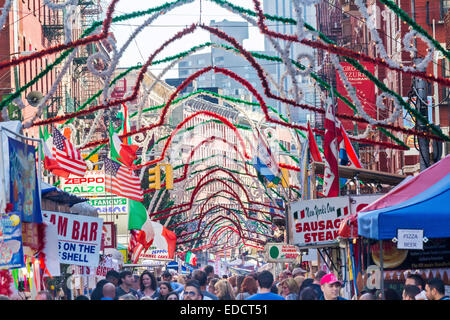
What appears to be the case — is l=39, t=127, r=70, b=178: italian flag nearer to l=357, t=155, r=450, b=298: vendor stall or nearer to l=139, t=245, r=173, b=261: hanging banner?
l=357, t=155, r=450, b=298: vendor stall

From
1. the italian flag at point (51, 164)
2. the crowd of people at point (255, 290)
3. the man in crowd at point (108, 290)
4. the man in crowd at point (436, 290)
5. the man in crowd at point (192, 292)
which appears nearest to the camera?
the man in crowd at point (436, 290)

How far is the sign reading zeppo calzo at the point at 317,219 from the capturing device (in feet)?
68.8

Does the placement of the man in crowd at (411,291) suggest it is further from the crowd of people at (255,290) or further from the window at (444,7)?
the window at (444,7)

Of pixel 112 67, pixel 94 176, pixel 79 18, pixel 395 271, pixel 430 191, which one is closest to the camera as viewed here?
pixel 430 191

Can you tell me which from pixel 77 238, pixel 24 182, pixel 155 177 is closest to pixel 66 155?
pixel 77 238

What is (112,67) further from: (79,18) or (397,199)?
(79,18)

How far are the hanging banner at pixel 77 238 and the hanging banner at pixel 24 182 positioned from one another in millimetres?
1396

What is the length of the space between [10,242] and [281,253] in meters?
20.0

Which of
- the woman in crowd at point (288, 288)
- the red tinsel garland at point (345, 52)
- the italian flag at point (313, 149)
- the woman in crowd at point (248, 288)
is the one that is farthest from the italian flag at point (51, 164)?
the woman in crowd at point (248, 288)

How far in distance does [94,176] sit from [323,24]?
2418 centimetres

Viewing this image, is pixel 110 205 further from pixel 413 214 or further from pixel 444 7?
pixel 413 214

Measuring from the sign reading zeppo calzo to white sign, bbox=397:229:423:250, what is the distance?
7.71m

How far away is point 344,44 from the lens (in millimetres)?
55188
